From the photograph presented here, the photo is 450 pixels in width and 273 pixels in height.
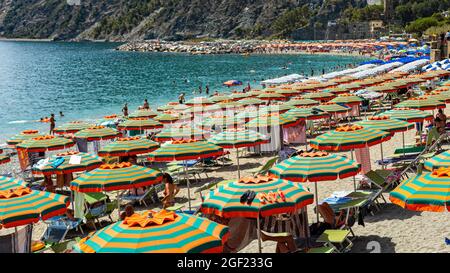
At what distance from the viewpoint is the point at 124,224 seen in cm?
588

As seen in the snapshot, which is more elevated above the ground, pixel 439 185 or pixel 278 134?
pixel 439 185

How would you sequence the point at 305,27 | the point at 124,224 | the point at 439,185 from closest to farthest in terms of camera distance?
the point at 124,224 → the point at 439,185 → the point at 305,27

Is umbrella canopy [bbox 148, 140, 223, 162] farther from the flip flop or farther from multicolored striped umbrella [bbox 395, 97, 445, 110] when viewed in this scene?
multicolored striped umbrella [bbox 395, 97, 445, 110]

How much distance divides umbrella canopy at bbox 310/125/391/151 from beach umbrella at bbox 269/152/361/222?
5.88 ft

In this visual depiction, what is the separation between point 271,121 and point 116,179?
720 centimetres

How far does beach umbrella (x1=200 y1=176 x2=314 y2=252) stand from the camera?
722 cm

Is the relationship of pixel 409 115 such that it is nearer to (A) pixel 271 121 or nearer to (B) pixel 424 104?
(B) pixel 424 104

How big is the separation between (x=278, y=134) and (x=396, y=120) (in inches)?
187

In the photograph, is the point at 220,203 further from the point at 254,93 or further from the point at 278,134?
the point at 254,93

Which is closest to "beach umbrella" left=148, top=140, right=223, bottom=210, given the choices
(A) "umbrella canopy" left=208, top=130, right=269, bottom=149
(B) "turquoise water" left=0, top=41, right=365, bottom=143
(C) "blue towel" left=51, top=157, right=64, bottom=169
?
(A) "umbrella canopy" left=208, top=130, right=269, bottom=149

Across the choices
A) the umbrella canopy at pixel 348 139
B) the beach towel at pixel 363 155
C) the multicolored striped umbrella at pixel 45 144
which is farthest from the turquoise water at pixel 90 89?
the umbrella canopy at pixel 348 139

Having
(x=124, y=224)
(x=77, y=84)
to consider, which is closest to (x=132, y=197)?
(x=124, y=224)

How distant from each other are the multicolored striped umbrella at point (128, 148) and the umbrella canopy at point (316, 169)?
5532mm
